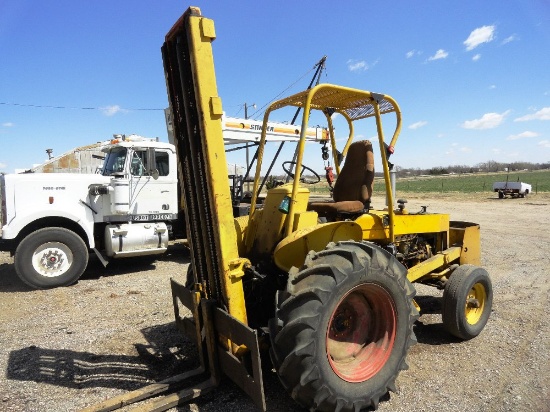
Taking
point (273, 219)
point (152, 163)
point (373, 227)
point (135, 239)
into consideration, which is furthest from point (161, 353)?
point (152, 163)

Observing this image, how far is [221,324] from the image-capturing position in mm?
3047

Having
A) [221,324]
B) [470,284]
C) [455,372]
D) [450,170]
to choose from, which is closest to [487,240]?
[470,284]

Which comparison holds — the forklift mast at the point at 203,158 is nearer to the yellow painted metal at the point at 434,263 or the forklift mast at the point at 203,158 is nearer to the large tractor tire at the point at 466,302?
the yellow painted metal at the point at 434,263

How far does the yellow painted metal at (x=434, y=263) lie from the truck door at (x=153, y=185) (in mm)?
5640

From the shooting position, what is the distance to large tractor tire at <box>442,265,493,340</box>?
13.9ft

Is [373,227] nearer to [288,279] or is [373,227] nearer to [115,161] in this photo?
[288,279]

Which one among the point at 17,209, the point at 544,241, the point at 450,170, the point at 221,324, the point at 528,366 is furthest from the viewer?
the point at 450,170

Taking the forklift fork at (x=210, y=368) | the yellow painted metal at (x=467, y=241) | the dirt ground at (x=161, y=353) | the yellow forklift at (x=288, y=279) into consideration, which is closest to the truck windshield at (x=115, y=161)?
the dirt ground at (x=161, y=353)

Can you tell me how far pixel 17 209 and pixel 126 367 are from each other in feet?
15.9

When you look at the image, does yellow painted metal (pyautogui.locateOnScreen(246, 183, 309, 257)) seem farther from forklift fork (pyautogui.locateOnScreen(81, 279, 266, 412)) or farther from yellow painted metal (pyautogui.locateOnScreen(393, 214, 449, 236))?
yellow painted metal (pyautogui.locateOnScreen(393, 214, 449, 236))

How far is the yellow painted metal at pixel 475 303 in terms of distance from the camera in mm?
4559

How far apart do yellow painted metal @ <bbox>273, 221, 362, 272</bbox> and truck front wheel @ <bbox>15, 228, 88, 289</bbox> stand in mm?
5302

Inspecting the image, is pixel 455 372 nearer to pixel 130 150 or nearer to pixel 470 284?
pixel 470 284

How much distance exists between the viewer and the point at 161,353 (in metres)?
4.16
